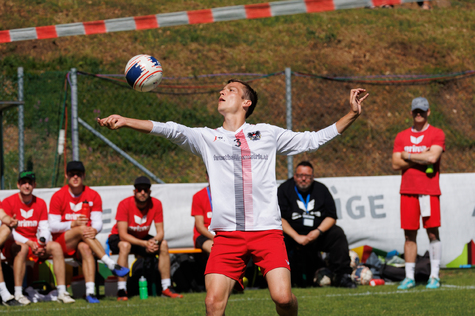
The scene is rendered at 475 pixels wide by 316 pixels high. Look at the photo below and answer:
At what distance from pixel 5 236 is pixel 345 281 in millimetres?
4462

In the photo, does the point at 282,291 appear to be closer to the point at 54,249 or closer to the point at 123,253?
the point at 123,253

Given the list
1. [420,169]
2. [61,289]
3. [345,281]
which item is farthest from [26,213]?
[420,169]

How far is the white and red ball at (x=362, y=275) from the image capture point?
27.7 ft

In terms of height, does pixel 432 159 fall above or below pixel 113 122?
below

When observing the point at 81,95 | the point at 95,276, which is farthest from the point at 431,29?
the point at 95,276

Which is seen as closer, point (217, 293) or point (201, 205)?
point (217, 293)

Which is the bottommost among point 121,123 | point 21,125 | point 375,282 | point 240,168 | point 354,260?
point 375,282

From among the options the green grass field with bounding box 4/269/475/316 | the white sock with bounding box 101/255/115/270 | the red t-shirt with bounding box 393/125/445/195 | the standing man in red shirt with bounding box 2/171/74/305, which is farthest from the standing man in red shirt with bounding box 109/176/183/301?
the red t-shirt with bounding box 393/125/445/195

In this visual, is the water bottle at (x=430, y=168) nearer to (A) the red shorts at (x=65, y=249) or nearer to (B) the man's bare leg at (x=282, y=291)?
(B) the man's bare leg at (x=282, y=291)

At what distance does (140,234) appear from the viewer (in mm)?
8195

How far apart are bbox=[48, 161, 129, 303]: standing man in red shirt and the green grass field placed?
0.51 meters

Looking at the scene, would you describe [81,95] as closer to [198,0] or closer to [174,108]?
[174,108]

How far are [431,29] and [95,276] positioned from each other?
21.2 meters

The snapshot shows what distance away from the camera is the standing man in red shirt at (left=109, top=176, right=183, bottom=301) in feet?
25.4
